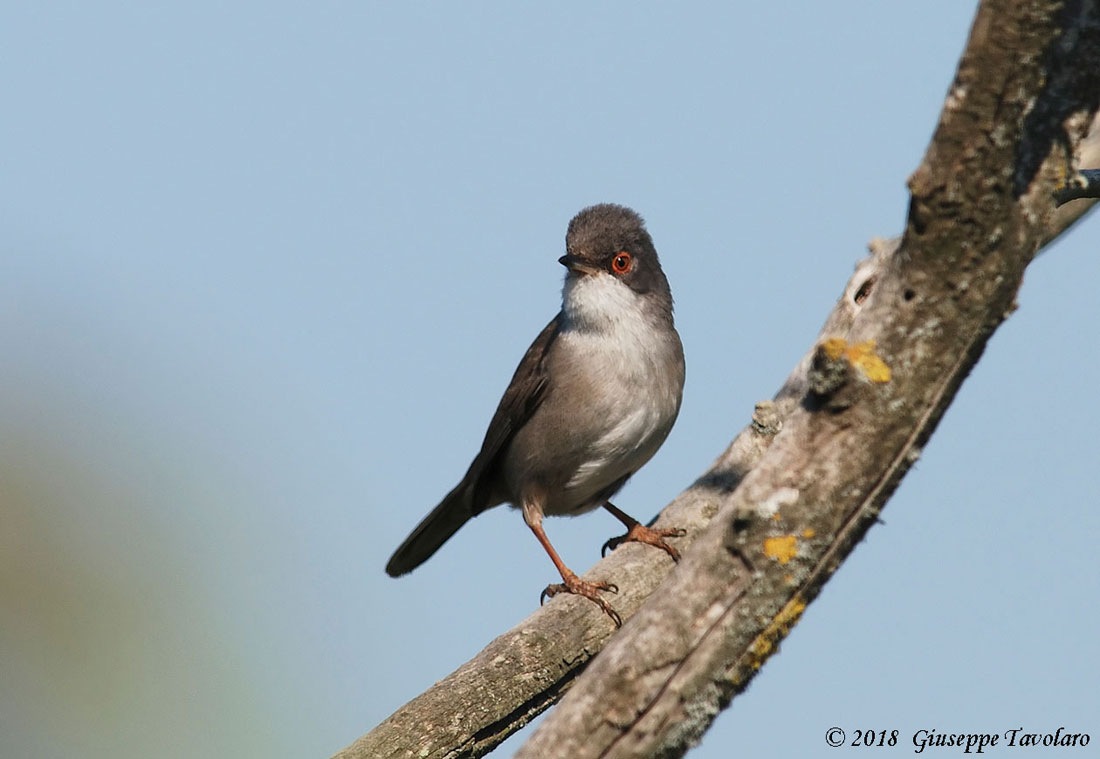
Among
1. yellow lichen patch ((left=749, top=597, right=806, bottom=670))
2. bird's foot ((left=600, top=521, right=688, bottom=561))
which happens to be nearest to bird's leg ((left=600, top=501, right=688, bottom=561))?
bird's foot ((left=600, top=521, right=688, bottom=561))

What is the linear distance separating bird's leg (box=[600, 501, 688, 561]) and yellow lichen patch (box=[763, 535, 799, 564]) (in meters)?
3.17

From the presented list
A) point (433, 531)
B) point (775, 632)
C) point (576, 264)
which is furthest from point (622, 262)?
point (775, 632)

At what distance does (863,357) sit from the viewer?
118 inches

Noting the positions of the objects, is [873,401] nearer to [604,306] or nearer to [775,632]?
[775,632]

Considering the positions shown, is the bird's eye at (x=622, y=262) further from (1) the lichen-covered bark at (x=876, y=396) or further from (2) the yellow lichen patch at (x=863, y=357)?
(2) the yellow lichen patch at (x=863, y=357)

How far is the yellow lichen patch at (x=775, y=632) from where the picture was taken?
10.6 ft

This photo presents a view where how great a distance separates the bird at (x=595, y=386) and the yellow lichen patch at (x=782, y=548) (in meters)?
3.45

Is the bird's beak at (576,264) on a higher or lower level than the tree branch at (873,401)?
higher

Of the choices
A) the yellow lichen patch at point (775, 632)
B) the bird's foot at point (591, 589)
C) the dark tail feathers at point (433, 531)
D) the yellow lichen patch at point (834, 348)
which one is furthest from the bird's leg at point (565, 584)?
the yellow lichen patch at point (834, 348)

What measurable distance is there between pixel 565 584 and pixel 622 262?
6.77 feet

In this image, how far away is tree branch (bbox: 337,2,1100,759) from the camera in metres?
2.76

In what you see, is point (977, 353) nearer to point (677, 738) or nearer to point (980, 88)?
point (980, 88)

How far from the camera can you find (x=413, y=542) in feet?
25.8

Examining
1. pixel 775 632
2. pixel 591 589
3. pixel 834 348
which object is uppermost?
pixel 591 589
